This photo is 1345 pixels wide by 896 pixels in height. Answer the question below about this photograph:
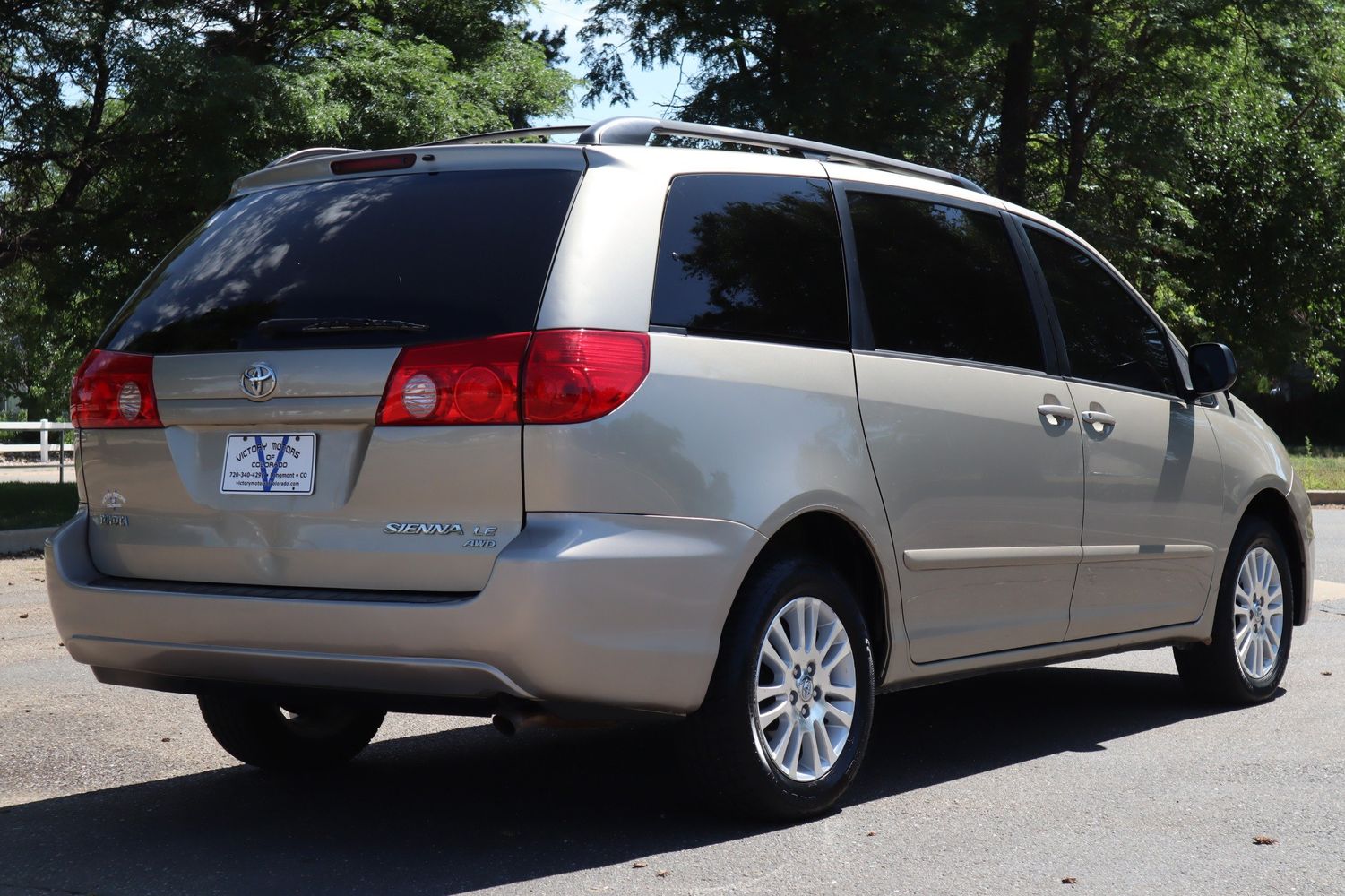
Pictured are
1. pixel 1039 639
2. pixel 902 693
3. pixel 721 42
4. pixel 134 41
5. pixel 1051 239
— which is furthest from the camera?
pixel 721 42

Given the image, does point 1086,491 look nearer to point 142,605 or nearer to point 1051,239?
point 1051,239

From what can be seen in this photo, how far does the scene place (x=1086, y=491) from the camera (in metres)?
5.62

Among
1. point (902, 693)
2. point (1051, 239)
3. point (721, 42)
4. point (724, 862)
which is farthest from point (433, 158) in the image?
point (721, 42)

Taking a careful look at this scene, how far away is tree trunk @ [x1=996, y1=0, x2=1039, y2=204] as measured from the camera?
74.9ft

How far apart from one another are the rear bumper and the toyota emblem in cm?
52

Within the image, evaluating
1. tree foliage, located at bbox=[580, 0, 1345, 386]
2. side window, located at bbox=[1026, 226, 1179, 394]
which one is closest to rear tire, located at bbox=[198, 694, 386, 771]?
side window, located at bbox=[1026, 226, 1179, 394]

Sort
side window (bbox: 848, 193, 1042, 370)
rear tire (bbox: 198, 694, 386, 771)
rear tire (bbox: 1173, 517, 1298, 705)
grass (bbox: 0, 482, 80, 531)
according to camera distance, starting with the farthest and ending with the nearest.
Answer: grass (bbox: 0, 482, 80, 531)
rear tire (bbox: 1173, 517, 1298, 705)
rear tire (bbox: 198, 694, 386, 771)
side window (bbox: 848, 193, 1042, 370)

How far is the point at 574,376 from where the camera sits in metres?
3.96

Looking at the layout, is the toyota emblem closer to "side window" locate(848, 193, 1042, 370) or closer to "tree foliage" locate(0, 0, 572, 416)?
"side window" locate(848, 193, 1042, 370)

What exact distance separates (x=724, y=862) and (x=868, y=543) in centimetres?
106

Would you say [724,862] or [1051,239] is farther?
[1051,239]

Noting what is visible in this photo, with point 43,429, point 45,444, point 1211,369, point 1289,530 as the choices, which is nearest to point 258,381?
point 1211,369

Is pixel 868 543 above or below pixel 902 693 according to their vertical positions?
above

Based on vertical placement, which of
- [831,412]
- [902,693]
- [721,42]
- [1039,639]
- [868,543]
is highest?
[721,42]
